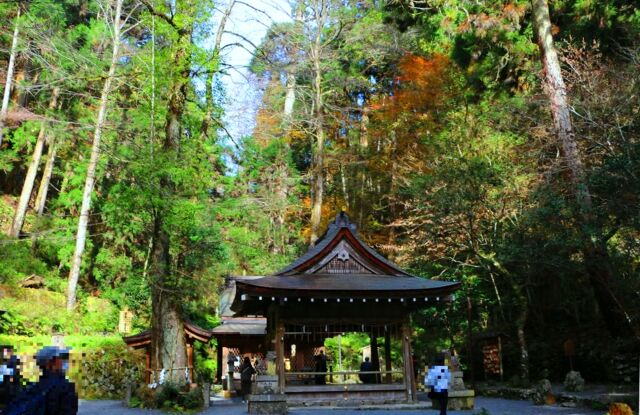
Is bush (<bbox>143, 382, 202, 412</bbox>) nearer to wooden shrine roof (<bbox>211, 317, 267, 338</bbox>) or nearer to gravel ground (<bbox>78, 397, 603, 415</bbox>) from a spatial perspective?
gravel ground (<bbox>78, 397, 603, 415</bbox>)

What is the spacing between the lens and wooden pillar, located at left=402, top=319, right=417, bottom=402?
15500mm

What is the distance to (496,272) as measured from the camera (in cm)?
2222

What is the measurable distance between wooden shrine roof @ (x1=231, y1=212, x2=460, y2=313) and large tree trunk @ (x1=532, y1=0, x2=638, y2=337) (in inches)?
145

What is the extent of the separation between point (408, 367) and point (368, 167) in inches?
617

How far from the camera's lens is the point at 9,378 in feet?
19.5

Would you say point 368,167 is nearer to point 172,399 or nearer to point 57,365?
point 172,399

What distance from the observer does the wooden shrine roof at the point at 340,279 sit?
570 inches

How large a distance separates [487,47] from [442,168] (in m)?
4.45

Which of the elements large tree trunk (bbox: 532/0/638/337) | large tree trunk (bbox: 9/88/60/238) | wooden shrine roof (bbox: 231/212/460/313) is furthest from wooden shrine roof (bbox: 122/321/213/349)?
large tree trunk (bbox: 532/0/638/337)

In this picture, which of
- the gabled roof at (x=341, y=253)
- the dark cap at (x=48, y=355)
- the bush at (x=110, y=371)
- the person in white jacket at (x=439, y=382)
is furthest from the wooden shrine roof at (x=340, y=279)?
the dark cap at (x=48, y=355)

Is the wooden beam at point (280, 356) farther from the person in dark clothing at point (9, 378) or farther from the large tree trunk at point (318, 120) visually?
the person in dark clothing at point (9, 378)

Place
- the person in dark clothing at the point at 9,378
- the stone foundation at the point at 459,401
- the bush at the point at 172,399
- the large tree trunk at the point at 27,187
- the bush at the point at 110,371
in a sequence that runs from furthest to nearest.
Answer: the large tree trunk at the point at 27,187 < the bush at the point at 110,371 < the stone foundation at the point at 459,401 < the bush at the point at 172,399 < the person in dark clothing at the point at 9,378

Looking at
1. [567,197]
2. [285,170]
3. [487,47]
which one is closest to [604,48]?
[487,47]

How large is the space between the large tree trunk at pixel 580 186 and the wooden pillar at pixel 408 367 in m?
5.34
